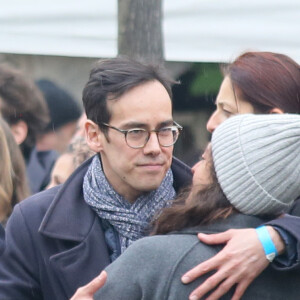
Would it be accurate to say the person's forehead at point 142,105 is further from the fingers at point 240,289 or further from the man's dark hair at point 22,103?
the man's dark hair at point 22,103

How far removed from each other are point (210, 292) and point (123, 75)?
1.10m

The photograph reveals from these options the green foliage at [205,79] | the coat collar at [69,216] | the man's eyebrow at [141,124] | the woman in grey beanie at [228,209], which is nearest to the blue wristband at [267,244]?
the woman in grey beanie at [228,209]

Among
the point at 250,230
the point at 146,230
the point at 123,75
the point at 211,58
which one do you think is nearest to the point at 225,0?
the point at 211,58

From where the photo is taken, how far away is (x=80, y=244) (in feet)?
10.7

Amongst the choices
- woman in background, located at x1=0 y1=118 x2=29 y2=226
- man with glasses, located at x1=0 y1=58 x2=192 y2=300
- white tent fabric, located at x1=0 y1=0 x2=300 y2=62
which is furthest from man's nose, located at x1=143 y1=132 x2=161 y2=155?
white tent fabric, located at x1=0 y1=0 x2=300 y2=62

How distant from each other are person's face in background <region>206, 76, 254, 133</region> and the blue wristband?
3.71ft

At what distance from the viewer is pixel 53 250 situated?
329 centimetres

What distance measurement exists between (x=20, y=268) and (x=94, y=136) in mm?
575

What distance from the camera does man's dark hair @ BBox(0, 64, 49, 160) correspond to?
5.89 metres

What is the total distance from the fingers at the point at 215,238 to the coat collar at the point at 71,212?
0.76 metres

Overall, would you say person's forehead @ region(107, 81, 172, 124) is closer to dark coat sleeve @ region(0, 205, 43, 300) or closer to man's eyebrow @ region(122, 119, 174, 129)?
man's eyebrow @ region(122, 119, 174, 129)

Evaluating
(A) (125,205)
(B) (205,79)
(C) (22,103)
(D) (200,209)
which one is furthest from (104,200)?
(C) (22,103)

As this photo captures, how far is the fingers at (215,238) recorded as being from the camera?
2.62 metres

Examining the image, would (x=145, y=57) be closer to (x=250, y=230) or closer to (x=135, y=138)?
(x=135, y=138)
